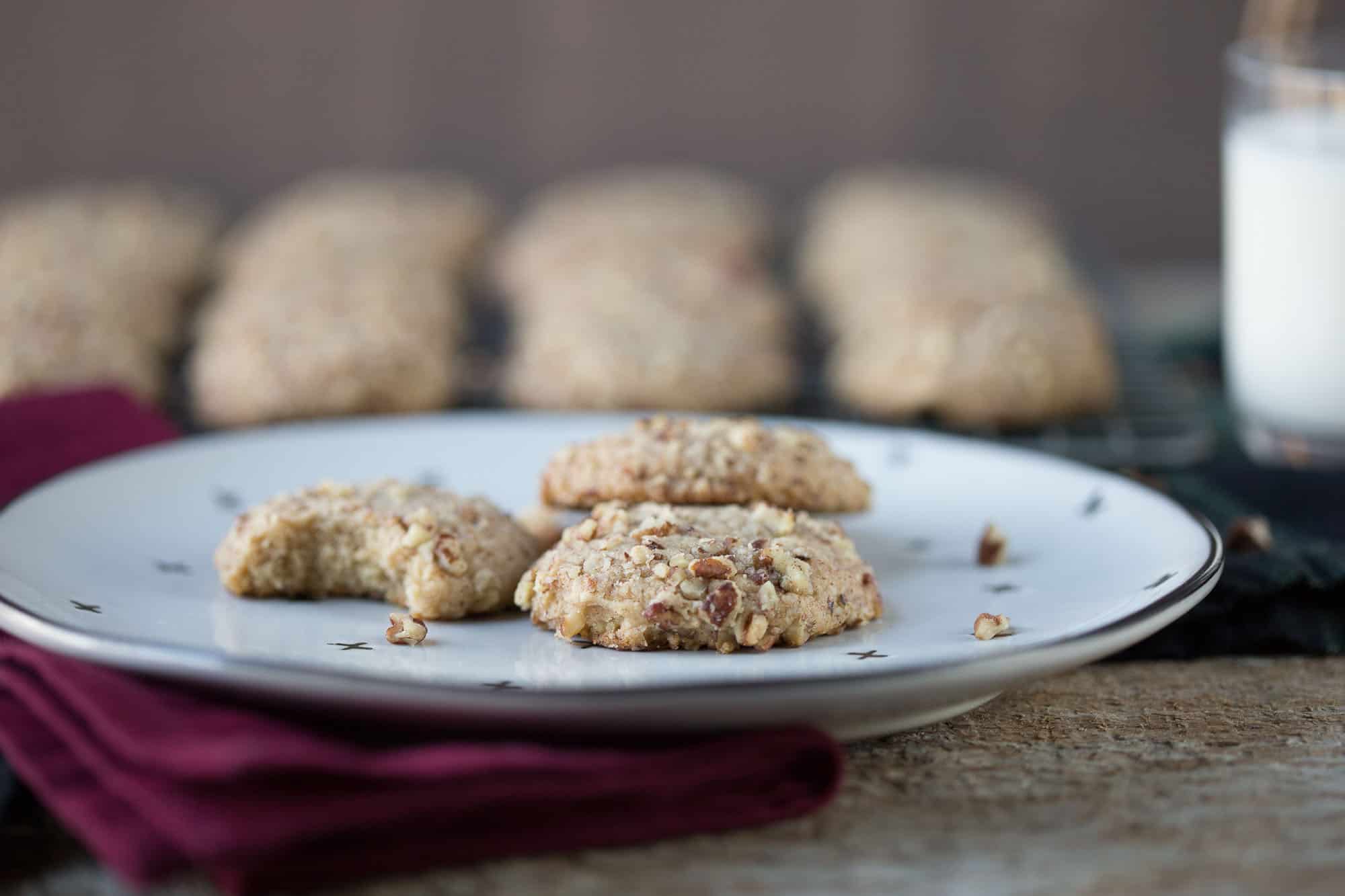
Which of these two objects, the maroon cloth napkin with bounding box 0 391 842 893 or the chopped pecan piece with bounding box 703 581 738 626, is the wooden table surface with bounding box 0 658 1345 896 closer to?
the maroon cloth napkin with bounding box 0 391 842 893

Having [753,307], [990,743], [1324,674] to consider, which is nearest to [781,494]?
[990,743]

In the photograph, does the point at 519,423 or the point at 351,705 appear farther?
the point at 519,423

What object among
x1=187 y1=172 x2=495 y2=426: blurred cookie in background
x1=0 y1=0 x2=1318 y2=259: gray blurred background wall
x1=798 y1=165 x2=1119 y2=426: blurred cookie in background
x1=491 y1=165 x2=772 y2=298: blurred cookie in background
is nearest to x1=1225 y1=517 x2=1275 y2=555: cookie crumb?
x1=798 y1=165 x2=1119 y2=426: blurred cookie in background

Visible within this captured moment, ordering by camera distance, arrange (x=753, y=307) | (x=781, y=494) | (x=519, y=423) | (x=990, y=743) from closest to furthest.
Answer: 1. (x=990, y=743)
2. (x=781, y=494)
3. (x=519, y=423)
4. (x=753, y=307)

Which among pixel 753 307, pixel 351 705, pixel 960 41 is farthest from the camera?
pixel 960 41

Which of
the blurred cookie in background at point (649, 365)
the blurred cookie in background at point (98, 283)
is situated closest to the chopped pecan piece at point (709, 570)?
the blurred cookie in background at point (649, 365)

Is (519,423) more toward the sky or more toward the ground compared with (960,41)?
more toward the ground

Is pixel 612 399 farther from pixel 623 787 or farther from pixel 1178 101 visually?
pixel 1178 101

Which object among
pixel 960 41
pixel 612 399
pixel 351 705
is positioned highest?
pixel 960 41
